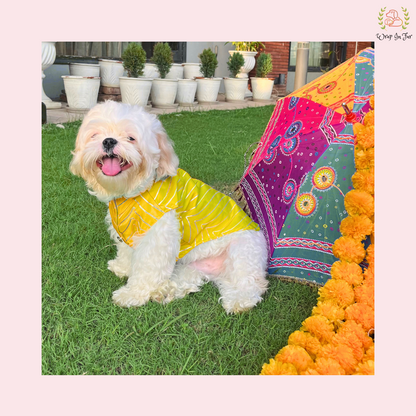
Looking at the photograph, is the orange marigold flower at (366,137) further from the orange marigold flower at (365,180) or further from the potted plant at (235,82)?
the potted plant at (235,82)

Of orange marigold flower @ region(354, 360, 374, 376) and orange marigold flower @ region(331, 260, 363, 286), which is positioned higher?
orange marigold flower @ region(331, 260, 363, 286)

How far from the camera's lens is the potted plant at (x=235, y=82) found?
1112cm

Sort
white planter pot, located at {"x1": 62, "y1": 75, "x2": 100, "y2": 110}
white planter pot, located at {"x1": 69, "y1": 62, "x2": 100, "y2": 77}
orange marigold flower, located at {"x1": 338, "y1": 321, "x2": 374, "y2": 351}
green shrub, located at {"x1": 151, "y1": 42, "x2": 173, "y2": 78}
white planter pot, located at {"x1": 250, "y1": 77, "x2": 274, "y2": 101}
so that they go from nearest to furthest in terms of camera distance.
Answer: orange marigold flower, located at {"x1": 338, "y1": 321, "x2": 374, "y2": 351} < white planter pot, located at {"x1": 62, "y1": 75, "x2": 100, "y2": 110} < white planter pot, located at {"x1": 69, "y1": 62, "x2": 100, "y2": 77} < green shrub, located at {"x1": 151, "y1": 42, "x2": 173, "y2": 78} < white planter pot, located at {"x1": 250, "y1": 77, "x2": 274, "y2": 101}

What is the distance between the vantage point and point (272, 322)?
7.86ft

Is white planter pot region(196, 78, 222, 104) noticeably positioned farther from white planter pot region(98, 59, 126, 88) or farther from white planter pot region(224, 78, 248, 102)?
white planter pot region(98, 59, 126, 88)

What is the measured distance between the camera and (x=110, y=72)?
8734mm

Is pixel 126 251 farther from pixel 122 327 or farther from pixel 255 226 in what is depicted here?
pixel 255 226

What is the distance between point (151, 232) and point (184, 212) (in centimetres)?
29

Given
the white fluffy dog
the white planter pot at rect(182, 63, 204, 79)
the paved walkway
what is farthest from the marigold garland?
the white planter pot at rect(182, 63, 204, 79)

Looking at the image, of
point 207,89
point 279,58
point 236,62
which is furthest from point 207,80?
point 279,58

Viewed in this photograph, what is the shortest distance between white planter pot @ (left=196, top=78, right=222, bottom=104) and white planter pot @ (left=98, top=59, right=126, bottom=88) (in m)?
A: 2.12

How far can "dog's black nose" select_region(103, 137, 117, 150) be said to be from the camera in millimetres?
2227

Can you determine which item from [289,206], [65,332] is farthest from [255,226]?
[65,332]

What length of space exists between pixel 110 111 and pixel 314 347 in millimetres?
1673
